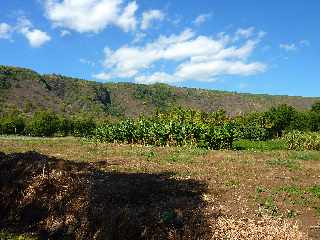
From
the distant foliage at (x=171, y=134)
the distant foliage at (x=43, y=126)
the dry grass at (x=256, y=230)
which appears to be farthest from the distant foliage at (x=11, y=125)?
the dry grass at (x=256, y=230)

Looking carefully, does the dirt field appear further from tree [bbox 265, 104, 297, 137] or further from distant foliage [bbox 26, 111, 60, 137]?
tree [bbox 265, 104, 297, 137]

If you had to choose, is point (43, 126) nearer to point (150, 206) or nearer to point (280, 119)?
point (280, 119)

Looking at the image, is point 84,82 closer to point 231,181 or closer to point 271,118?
point 271,118

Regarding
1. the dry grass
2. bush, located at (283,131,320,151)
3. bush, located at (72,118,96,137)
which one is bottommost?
bush, located at (72,118,96,137)

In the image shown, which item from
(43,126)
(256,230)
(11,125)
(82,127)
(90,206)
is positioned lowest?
(82,127)

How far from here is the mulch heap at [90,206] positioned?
12148mm

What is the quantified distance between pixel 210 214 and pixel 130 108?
185911mm

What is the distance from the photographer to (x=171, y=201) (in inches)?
587

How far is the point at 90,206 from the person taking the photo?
1345 centimetres

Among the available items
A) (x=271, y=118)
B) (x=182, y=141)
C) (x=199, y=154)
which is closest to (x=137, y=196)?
(x=199, y=154)

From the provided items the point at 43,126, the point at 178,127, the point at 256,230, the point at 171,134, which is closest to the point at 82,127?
the point at 43,126

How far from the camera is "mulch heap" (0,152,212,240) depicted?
39.9 feet

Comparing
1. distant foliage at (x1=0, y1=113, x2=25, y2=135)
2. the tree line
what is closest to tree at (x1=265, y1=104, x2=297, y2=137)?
the tree line

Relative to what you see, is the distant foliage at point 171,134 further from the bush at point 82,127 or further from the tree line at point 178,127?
the bush at point 82,127
